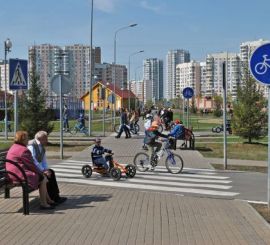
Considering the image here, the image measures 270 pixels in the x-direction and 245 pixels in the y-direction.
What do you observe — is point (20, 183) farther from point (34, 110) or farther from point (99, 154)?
point (34, 110)

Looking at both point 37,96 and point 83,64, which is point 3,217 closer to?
point 37,96

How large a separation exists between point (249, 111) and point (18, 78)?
Answer: 52.2 ft

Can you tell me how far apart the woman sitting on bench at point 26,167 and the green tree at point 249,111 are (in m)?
18.5

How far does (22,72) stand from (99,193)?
345cm

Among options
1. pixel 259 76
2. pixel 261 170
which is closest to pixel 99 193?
pixel 259 76

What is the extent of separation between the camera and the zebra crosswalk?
41.1 ft

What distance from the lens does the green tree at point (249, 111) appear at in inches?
1030

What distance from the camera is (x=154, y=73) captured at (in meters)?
178

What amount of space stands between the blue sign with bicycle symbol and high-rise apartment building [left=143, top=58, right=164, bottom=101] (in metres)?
165

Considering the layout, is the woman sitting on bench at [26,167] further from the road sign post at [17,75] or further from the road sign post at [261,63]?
the road sign post at [261,63]

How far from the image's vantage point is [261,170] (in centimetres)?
1672

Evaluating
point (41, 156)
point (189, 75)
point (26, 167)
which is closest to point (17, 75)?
point (41, 156)

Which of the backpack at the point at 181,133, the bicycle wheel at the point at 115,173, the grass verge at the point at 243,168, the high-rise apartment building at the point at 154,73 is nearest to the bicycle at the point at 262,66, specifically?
the bicycle wheel at the point at 115,173

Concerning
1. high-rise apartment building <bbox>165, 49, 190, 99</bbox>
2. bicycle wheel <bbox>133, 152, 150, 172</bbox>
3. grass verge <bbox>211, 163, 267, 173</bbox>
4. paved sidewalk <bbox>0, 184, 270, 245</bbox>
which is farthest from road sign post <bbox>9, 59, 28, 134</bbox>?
high-rise apartment building <bbox>165, 49, 190, 99</bbox>
